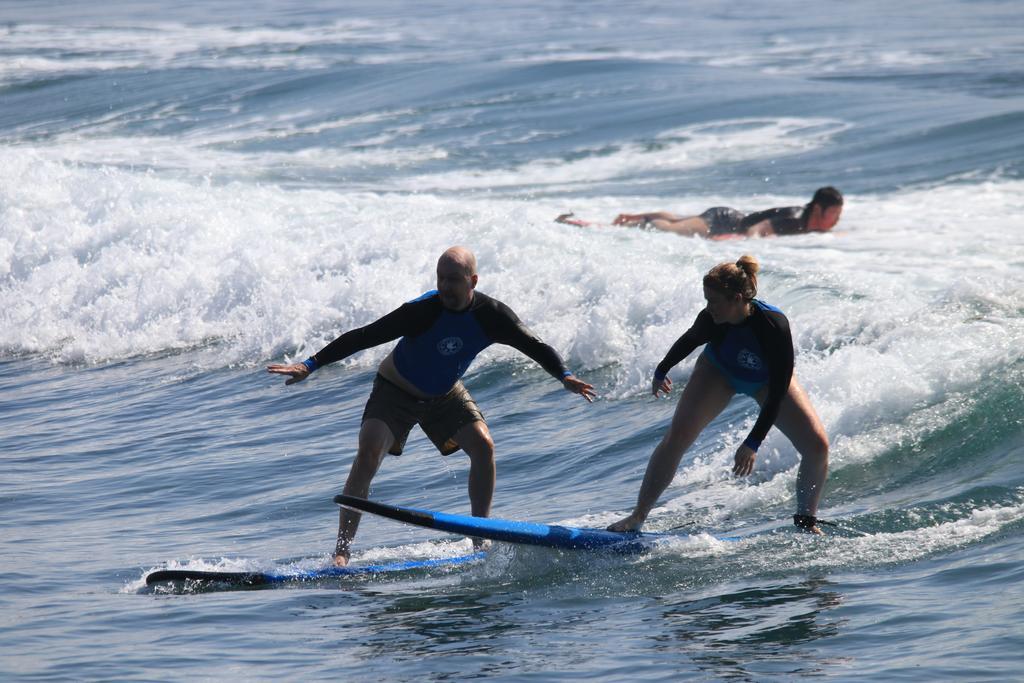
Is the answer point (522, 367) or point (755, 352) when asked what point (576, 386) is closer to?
point (755, 352)

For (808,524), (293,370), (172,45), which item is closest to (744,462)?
(808,524)

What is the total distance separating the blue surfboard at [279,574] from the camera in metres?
6.54

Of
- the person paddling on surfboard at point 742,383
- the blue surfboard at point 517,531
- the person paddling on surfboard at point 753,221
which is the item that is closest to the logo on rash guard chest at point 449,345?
the blue surfboard at point 517,531

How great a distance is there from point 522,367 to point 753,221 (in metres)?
4.84

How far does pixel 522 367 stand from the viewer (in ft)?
39.3

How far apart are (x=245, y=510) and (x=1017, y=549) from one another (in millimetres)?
4625

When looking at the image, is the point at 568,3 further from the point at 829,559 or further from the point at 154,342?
the point at 829,559

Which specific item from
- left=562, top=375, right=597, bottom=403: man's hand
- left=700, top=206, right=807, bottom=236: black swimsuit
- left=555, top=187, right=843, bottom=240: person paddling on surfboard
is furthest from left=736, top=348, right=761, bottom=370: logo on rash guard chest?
left=700, top=206, right=807, bottom=236: black swimsuit

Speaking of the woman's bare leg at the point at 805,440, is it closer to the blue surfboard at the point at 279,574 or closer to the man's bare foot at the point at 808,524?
the man's bare foot at the point at 808,524

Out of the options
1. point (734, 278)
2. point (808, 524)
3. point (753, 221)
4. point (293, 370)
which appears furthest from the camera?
point (753, 221)

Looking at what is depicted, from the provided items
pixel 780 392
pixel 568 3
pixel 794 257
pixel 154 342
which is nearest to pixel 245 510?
pixel 780 392

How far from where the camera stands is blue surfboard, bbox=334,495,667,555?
21.1 ft

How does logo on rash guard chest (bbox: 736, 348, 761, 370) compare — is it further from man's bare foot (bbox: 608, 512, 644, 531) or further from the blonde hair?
man's bare foot (bbox: 608, 512, 644, 531)

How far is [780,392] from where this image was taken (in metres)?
6.37
